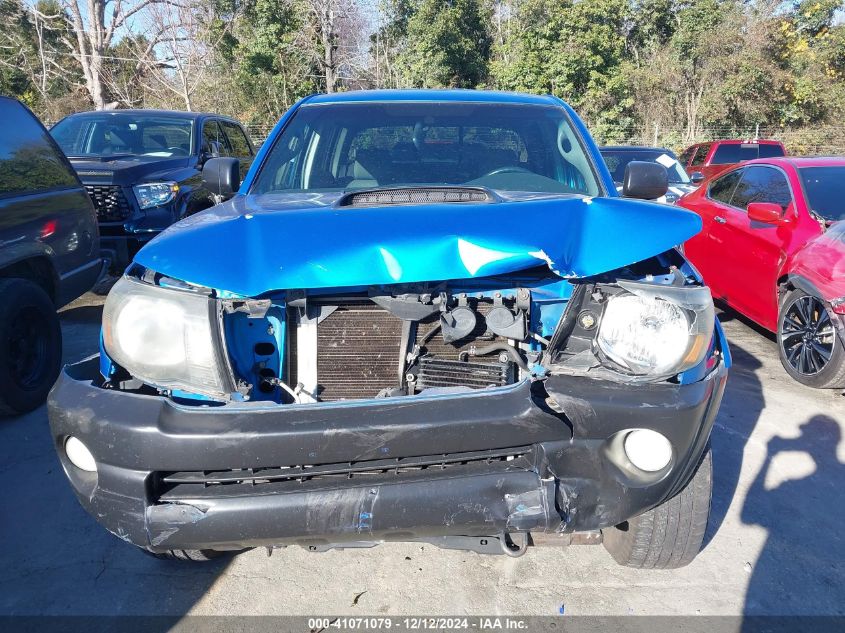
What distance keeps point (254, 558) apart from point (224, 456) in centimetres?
107

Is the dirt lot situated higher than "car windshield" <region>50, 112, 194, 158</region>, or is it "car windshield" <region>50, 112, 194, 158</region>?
"car windshield" <region>50, 112, 194, 158</region>

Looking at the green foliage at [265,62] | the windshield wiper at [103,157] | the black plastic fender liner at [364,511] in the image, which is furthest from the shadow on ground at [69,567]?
the green foliage at [265,62]

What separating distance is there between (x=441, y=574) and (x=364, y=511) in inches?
35.5

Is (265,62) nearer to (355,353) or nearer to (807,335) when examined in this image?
(807,335)

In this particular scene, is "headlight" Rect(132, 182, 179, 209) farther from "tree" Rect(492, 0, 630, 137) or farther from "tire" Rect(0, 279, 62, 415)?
"tree" Rect(492, 0, 630, 137)

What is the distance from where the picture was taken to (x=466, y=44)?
23.8 m

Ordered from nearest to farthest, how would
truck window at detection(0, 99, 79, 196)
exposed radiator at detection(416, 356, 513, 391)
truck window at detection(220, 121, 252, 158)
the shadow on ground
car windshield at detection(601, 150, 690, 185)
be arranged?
exposed radiator at detection(416, 356, 513, 391), the shadow on ground, truck window at detection(0, 99, 79, 196), truck window at detection(220, 121, 252, 158), car windshield at detection(601, 150, 690, 185)

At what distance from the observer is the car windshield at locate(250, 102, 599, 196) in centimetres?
310

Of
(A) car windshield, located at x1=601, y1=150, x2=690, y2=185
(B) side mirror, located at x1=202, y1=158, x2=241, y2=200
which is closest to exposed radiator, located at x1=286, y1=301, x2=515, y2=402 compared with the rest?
(B) side mirror, located at x1=202, y1=158, x2=241, y2=200

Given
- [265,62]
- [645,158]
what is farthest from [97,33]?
[645,158]

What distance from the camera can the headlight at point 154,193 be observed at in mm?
6184

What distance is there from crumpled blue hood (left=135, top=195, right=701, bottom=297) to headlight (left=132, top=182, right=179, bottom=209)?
4.42 meters

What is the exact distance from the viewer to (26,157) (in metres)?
4.19

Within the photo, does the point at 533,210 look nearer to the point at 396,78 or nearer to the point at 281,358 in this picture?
the point at 281,358
